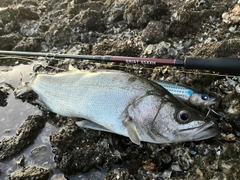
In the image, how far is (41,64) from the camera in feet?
21.7

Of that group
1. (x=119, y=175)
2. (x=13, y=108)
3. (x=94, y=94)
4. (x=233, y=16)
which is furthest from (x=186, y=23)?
(x=13, y=108)

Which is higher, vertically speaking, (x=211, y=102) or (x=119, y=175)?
(x=211, y=102)

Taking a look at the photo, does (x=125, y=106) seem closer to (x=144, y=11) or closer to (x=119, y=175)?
(x=119, y=175)

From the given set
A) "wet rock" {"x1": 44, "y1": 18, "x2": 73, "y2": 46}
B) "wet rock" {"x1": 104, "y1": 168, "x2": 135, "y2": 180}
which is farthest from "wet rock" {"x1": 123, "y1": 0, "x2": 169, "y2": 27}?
"wet rock" {"x1": 104, "y1": 168, "x2": 135, "y2": 180}

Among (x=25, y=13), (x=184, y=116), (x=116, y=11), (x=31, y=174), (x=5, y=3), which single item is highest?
(x=184, y=116)

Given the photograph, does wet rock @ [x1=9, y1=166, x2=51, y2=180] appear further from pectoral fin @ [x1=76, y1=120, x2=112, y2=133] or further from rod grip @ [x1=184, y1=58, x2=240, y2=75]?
rod grip @ [x1=184, y1=58, x2=240, y2=75]

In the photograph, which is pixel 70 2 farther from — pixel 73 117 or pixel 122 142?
pixel 122 142

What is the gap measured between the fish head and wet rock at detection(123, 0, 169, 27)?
3.01m

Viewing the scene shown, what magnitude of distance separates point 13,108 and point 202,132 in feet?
11.3

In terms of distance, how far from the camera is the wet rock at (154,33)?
5898mm

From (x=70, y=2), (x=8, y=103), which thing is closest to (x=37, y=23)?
(x=70, y=2)

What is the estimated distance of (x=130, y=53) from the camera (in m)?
5.83

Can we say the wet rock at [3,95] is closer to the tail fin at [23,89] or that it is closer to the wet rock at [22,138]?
the tail fin at [23,89]

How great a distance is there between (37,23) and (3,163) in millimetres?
4518
